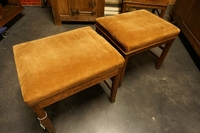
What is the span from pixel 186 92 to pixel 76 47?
1.06 meters

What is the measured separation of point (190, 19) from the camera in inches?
60.9

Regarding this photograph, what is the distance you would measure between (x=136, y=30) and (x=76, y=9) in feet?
3.62

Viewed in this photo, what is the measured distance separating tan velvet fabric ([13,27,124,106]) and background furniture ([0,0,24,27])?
1191mm

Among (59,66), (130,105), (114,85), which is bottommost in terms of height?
(130,105)

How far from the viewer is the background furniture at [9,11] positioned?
1.61 metres

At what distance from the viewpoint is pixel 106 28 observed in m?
0.99

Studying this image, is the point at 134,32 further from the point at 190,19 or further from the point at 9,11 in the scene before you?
the point at 9,11

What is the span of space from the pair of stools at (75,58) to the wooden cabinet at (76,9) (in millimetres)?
837

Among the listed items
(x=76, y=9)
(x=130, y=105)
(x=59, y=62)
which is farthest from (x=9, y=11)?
(x=130, y=105)

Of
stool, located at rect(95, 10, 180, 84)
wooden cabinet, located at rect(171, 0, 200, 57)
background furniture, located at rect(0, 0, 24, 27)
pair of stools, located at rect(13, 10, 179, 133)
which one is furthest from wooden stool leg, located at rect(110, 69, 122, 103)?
background furniture, located at rect(0, 0, 24, 27)

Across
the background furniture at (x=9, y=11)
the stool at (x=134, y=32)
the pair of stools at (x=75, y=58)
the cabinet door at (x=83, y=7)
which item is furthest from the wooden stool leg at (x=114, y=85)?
the background furniture at (x=9, y=11)

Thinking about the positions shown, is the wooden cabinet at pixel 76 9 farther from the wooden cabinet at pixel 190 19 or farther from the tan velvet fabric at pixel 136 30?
the wooden cabinet at pixel 190 19

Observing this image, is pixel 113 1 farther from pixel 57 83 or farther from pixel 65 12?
pixel 57 83

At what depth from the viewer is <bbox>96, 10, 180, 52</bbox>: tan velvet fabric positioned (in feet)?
2.90
